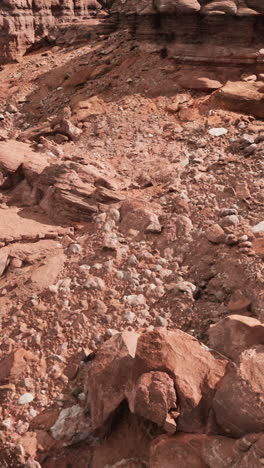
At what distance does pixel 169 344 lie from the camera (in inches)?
187

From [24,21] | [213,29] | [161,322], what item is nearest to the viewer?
[161,322]

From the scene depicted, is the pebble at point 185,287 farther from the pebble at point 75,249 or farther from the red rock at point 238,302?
the pebble at point 75,249

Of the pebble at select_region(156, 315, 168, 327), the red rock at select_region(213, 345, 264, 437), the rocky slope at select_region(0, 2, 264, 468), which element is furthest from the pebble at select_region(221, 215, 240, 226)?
the red rock at select_region(213, 345, 264, 437)

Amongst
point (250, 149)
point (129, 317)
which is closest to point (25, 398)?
point (129, 317)

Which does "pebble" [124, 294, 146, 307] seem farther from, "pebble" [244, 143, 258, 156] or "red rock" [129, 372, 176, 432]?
"pebble" [244, 143, 258, 156]

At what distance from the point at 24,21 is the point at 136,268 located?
15297mm

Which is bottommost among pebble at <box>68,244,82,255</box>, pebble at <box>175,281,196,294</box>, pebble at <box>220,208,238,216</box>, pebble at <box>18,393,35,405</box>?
pebble at <box>18,393,35,405</box>

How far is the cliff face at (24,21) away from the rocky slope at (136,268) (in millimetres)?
5613

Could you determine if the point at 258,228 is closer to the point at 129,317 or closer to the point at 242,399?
the point at 129,317

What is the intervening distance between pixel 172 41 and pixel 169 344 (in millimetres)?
10971

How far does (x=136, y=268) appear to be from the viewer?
6.80 metres

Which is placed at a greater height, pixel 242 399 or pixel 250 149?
pixel 250 149

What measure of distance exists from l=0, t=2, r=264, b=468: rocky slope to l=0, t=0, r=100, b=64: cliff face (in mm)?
5613

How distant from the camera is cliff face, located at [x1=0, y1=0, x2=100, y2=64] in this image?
55.6ft
